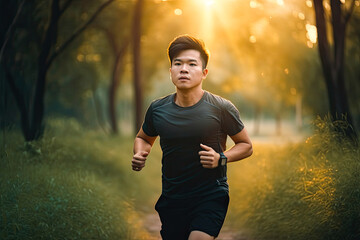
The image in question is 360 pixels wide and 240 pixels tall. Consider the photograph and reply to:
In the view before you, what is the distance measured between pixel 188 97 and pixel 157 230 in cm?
412

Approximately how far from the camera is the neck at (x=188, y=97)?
363cm

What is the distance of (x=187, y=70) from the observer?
11.6 ft

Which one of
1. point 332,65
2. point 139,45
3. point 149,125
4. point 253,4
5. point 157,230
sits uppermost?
point 253,4

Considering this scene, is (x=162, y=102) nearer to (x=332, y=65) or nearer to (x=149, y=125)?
(x=149, y=125)

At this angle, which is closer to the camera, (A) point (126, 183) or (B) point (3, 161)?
(B) point (3, 161)

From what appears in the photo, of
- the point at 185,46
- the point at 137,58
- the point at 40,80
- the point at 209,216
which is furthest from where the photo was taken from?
the point at 137,58

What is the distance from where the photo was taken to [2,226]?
455 cm

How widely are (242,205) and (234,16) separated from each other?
245 inches

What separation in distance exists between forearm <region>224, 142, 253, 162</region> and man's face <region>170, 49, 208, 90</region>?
0.62 metres

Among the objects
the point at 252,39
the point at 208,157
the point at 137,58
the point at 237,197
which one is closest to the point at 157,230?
the point at 237,197

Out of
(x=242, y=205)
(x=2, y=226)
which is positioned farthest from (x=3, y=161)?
(x=242, y=205)

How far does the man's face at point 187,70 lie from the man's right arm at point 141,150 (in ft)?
2.11

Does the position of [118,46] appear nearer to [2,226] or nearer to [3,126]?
[3,126]

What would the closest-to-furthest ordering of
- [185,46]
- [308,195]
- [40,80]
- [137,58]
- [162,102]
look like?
1. [185,46]
2. [162,102]
3. [308,195]
4. [40,80]
5. [137,58]
